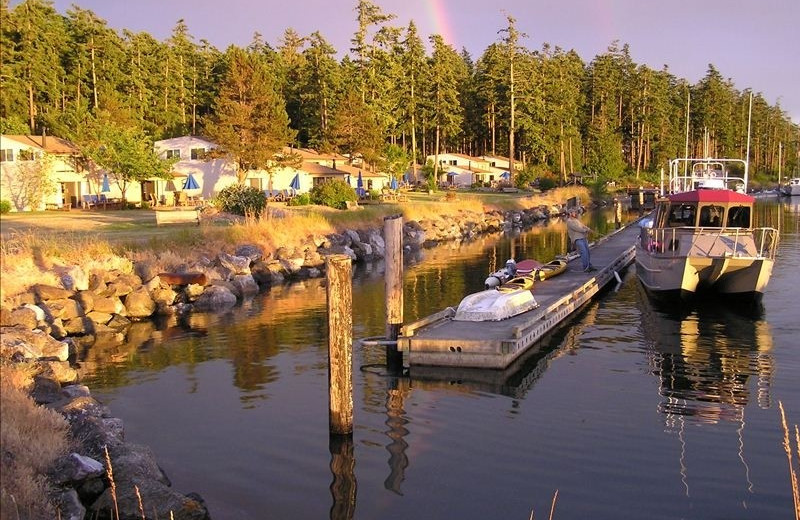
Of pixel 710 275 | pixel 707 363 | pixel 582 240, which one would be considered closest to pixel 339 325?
pixel 707 363

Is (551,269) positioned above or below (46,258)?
below

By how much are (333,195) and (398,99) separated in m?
40.4

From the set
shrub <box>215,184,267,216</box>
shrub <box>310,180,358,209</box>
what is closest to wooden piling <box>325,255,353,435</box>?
shrub <box>215,184,267,216</box>

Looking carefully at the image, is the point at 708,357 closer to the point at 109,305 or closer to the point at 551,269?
the point at 551,269

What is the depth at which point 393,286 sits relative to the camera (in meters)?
Result: 17.2

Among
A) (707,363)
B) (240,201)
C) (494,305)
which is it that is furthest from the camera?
(240,201)

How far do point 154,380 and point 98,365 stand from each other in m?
2.11

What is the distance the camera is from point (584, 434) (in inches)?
488

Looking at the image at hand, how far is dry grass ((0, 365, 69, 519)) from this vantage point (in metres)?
7.84

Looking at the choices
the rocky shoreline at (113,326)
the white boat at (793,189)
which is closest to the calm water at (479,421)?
the rocky shoreline at (113,326)

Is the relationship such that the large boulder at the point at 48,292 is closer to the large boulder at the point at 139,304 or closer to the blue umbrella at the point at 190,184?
the large boulder at the point at 139,304

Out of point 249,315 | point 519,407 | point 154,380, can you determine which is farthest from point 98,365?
point 519,407

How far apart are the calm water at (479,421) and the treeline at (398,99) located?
2649 centimetres

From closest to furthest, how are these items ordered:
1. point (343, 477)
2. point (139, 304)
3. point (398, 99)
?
point (343, 477) < point (139, 304) < point (398, 99)
